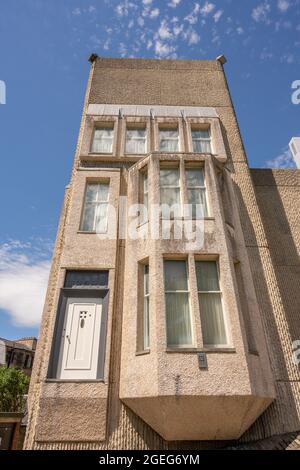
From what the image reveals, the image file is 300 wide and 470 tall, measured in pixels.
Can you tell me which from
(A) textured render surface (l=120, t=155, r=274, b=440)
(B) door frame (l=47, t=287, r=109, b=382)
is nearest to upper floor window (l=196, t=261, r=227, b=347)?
(A) textured render surface (l=120, t=155, r=274, b=440)

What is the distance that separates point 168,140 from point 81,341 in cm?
853

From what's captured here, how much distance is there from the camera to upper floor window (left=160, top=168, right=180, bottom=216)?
838 cm

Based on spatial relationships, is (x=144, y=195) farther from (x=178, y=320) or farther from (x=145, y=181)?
(x=178, y=320)

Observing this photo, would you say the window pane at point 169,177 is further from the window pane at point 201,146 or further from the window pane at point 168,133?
the window pane at point 168,133

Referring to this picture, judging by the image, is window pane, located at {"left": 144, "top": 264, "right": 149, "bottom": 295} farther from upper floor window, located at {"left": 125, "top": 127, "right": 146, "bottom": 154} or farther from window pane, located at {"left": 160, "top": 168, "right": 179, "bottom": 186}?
upper floor window, located at {"left": 125, "top": 127, "right": 146, "bottom": 154}

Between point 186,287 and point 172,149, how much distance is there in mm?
6581

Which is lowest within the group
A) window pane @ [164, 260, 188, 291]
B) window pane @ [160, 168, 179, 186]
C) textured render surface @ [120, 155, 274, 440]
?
textured render surface @ [120, 155, 274, 440]

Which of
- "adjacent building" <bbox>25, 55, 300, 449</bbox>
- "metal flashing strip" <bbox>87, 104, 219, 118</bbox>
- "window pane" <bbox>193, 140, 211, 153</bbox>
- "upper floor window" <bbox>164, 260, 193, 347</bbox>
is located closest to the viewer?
"adjacent building" <bbox>25, 55, 300, 449</bbox>

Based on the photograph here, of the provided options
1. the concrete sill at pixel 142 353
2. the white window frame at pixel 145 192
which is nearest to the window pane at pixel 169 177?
the white window frame at pixel 145 192

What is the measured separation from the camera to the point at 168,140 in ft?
38.9

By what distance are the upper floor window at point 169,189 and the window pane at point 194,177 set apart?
0.33 metres

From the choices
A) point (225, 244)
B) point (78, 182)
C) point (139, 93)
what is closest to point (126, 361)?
point (225, 244)

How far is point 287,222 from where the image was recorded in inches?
454
